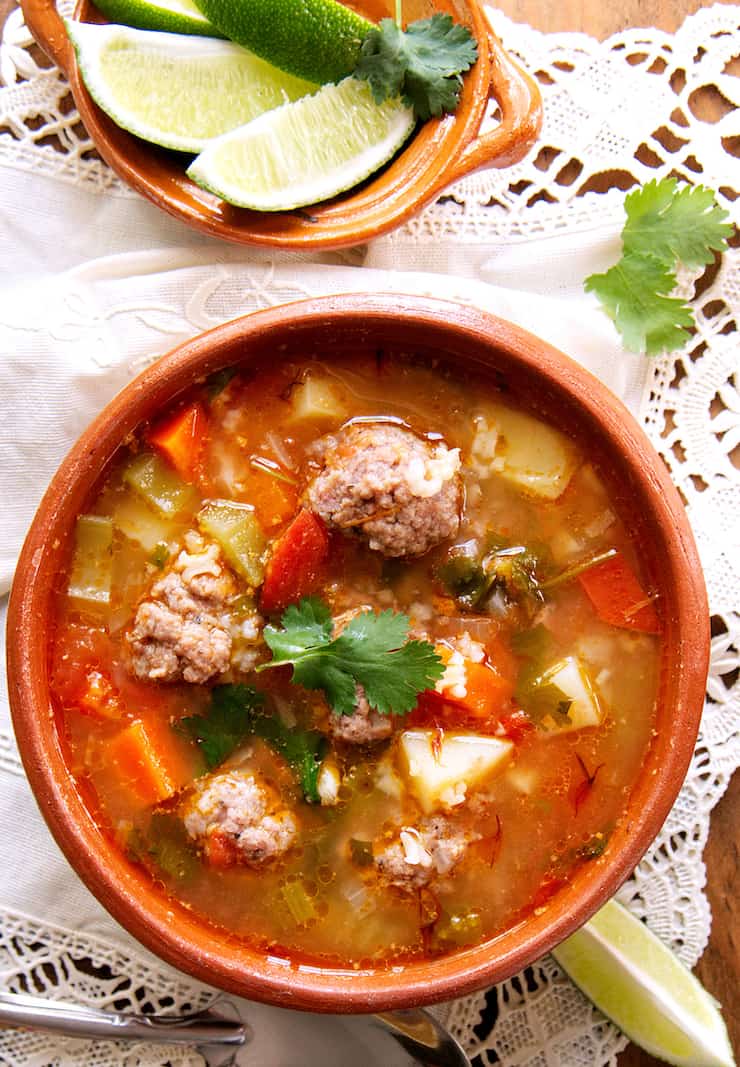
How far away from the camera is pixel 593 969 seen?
3.02m

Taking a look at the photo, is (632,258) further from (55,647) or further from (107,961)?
(107,961)

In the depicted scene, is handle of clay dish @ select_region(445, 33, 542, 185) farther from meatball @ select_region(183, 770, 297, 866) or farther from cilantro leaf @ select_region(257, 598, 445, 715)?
meatball @ select_region(183, 770, 297, 866)

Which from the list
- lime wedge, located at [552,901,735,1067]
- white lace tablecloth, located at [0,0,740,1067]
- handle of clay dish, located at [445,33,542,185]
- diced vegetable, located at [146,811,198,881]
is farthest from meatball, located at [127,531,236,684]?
lime wedge, located at [552,901,735,1067]

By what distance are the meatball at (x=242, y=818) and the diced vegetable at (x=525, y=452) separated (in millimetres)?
963

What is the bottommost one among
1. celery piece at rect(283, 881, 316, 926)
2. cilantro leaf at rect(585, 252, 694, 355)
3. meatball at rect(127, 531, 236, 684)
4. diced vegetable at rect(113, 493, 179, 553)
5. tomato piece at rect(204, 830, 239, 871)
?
celery piece at rect(283, 881, 316, 926)

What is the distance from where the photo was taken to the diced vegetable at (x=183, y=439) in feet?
8.89

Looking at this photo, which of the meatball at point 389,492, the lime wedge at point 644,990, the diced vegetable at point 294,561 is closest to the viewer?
the meatball at point 389,492

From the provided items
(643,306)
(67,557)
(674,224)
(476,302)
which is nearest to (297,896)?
(67,557)

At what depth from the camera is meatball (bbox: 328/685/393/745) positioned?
259 cm

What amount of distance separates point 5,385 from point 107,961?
163cm

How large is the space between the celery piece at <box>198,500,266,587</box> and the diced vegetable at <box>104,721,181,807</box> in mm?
465

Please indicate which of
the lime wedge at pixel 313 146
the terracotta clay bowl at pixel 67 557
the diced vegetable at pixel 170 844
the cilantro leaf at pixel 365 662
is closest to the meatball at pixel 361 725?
the cilantro leaf at pixel 365 662

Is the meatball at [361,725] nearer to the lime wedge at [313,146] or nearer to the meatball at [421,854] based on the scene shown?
the meatball at [421,854]

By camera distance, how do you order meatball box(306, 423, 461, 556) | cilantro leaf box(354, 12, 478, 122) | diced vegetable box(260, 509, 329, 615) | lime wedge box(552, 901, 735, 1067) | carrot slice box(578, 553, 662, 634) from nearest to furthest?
meatball box(306, 423, 461, 556)
diced vegetable box(260, 509, 329, 615)
carrot slice box(578, 553, 662, 634)
cilantro leaf box(354, 12, 478, 122)
lime wedge box(552, 901, 735, 1067)
